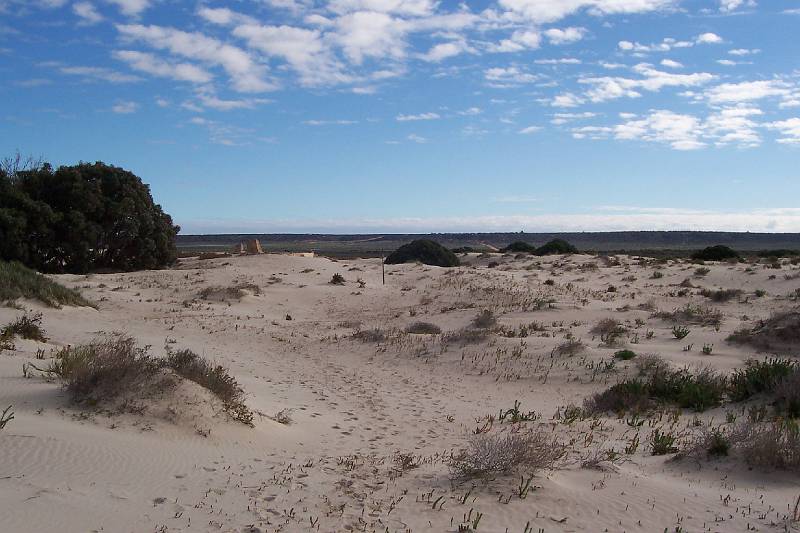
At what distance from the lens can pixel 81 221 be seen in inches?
1105

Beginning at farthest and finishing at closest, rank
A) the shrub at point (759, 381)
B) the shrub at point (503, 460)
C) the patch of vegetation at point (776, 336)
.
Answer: the patch of vegetation at point (776, 336) < the shrub at point (759, 381) < the shrub at point (503, 460)

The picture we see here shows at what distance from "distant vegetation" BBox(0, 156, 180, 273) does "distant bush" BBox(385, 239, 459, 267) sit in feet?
50.1

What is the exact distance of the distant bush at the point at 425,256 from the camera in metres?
41.2

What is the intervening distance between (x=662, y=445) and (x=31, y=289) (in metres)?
17.4

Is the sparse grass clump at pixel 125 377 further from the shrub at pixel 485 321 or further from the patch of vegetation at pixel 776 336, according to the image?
the patch of vegetation at pixel 776 336

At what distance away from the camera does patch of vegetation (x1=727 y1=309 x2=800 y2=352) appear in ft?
44.8

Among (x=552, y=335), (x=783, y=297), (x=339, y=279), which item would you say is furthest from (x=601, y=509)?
(x=339, y=279)

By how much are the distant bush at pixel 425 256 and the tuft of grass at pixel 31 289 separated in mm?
23944

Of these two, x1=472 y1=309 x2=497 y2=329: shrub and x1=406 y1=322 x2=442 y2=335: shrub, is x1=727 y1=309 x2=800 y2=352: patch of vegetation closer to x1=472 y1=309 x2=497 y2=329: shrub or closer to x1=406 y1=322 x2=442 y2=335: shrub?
x1=472 y1=309 x2=497 y2=329: shrub

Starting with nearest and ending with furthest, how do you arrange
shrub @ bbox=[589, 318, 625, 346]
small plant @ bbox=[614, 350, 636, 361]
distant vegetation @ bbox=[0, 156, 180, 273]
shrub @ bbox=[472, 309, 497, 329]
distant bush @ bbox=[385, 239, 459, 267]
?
small plant @ bbox=[614, 350, 636, 361]
shrub @ bbox=[589, 318, 625, 346]
shrub @ bbox=[472, 309, 497, 329]
distant vegetation @ bbox=[0, 156, 180, 273]
distant bush @ bbox=[385, 239, 459, 267]

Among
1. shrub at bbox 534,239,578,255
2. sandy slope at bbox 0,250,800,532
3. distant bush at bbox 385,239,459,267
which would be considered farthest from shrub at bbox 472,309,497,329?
shrub at bbox 534,239,578,255

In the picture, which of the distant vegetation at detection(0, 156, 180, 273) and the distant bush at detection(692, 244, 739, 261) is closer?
the distant vegetation at detection(0, 156, 180, 273)

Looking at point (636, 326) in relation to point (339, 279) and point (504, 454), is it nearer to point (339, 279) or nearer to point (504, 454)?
point (504, 454)

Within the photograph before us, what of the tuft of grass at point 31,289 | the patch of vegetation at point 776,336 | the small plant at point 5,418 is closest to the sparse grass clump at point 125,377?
the small plant at point 5,418
